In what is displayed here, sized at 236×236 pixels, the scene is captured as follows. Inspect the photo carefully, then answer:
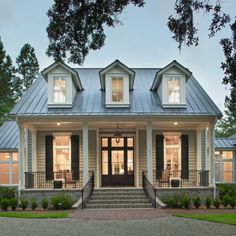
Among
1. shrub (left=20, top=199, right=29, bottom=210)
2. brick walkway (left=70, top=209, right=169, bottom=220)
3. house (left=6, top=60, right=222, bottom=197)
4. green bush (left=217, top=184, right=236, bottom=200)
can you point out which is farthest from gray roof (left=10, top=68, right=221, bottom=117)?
brick walkway (left=70, top=209, right=169, bottom=220)

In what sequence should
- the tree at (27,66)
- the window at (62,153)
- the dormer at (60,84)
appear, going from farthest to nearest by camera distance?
the tree at (27,66) < the window at (62,153) < the dormer at (60,84)

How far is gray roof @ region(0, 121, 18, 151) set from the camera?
27.1m

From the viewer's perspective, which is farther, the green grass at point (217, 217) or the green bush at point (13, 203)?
the green bush at point (13, 203)

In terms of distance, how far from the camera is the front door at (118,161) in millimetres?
25609

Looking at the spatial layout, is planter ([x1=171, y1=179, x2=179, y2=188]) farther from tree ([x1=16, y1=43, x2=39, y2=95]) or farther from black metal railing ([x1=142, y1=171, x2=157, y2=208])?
tree ([x1=16, y1=43, x2=39, y2=95])

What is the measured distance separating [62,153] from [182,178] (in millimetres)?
6737

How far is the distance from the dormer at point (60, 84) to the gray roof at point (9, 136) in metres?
4.87

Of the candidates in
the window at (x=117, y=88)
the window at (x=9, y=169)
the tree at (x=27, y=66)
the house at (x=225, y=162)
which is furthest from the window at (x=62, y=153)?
the tree at (x=27, y=66)

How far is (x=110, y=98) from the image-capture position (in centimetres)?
2406

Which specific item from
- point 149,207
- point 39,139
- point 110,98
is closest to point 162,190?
point 149,207

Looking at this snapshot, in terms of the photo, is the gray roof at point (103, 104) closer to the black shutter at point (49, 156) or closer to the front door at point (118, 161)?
the black shutter at point (49, 156)

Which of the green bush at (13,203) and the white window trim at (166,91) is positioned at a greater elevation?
the white window trim at (166,91)

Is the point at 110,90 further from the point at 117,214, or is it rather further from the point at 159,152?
the point at 117,214

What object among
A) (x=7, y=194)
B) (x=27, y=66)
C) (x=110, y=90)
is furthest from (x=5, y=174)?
(x=27, y=66)
